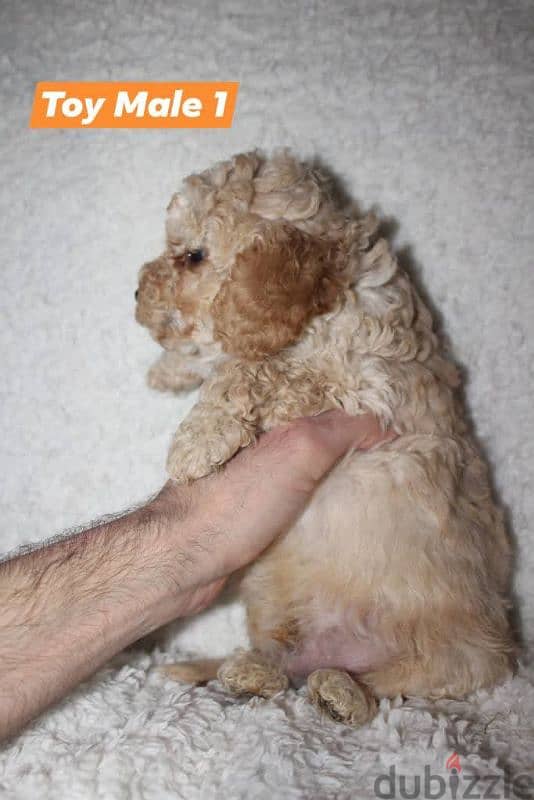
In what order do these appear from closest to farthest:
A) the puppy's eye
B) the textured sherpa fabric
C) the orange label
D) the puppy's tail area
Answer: the puppy's eye, the puppy's tail area, the textured sherpa fabric, the orange label

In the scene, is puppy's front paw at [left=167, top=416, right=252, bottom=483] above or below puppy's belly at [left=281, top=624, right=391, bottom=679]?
above

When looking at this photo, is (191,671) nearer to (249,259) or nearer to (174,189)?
(249,259)

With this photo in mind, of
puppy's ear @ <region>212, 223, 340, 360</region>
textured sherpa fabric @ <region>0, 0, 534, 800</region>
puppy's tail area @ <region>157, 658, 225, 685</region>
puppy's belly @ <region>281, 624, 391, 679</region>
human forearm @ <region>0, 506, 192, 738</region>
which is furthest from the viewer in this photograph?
textured sherpa fabric @ <region>0, 0, 534, 800</region>

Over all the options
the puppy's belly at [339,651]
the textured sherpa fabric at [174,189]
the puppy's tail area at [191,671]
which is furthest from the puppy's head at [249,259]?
the puppy's tail area at [191,671]

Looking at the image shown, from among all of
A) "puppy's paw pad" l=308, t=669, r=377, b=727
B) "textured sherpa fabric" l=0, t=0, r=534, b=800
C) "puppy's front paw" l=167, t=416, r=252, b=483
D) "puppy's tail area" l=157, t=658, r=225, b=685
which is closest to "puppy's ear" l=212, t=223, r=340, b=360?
"puppy's front paw" l=167, t=416, r=252, b=483

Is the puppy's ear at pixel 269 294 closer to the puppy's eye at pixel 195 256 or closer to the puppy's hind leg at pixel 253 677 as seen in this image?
the puppy's eye at pixel 195 256

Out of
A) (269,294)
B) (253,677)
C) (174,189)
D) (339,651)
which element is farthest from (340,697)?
(174,189)

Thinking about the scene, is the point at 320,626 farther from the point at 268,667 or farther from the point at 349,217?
the point at 349,217

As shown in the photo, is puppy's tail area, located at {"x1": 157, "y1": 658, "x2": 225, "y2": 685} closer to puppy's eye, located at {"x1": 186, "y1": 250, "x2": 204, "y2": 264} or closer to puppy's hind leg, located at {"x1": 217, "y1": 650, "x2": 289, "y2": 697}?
puppy's hind leg, located at {"x1": 217, "y1": 650, "x2": 289, "y2": 697}
